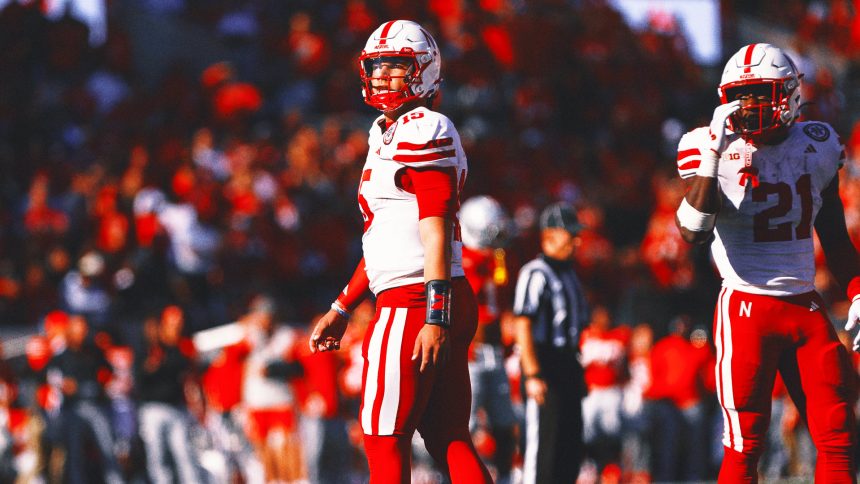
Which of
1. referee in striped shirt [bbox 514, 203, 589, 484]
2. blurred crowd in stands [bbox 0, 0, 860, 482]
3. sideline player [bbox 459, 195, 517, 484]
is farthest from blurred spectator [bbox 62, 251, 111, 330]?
referee in striped shirt [bbox 514, 203, 589, 484]

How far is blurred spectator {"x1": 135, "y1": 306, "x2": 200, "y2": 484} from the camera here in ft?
36.1

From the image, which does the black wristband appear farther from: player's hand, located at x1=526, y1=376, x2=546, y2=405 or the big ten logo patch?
player's hand, located at x1=526, y1=376, x2=546, y2=405

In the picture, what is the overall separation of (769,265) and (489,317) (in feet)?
10.8

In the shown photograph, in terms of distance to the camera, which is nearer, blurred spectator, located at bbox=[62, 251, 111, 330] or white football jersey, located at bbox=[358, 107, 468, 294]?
white football jersey, located at bbox=[358, 107, 468, 294]

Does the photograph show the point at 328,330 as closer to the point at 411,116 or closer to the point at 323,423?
the point at 411,116

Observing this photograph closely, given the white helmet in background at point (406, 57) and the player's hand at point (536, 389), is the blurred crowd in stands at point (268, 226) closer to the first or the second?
the player's hand at point (536, 389)

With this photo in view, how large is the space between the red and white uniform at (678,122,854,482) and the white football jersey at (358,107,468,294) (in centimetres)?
115

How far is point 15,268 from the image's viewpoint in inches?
482

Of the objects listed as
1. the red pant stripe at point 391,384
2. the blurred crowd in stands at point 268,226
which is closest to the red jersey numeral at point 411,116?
the red pant stripe at point 391,384

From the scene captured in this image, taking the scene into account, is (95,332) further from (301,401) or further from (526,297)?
(526,297)

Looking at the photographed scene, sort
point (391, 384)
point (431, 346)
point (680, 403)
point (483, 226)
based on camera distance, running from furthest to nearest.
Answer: point (680, 403), point (483, 226), point (391, 384), point (431, 346)

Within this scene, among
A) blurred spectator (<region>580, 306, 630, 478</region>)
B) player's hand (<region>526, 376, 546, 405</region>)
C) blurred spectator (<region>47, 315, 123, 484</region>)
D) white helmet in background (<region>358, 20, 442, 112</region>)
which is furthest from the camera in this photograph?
blurred spectator (<region>580, 306, 630, 478</region>)

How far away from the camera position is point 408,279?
175 inches

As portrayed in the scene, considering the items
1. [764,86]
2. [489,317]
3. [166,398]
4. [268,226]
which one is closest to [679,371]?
[268,226]
